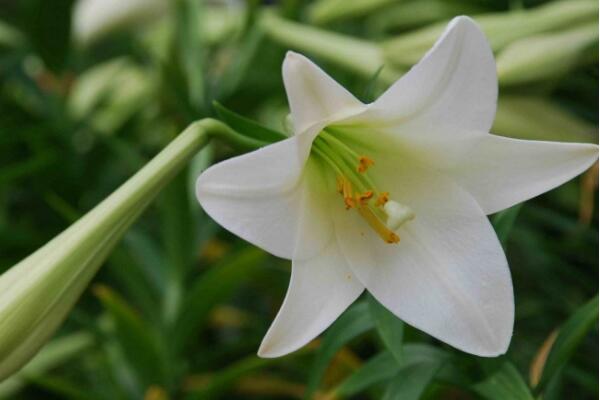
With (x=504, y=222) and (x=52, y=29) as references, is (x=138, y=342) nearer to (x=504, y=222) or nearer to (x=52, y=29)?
(x=504, y=222)

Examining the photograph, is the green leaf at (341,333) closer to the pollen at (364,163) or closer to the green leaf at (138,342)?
the pollen at (364,163)

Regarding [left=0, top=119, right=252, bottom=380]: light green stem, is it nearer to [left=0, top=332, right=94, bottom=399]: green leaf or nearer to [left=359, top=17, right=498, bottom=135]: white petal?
[left=359, top=17, right=498, bottom=135]: white petal

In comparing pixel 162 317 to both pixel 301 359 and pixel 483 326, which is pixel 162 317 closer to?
pixel 301 359

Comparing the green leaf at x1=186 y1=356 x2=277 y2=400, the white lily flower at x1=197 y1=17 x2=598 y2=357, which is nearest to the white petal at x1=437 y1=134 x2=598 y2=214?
the white lily flower at x1=197 y1=17 x2=598 y2=357

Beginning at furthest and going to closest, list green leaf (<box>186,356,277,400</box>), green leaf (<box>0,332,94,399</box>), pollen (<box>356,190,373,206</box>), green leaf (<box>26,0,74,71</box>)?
green leaf (<box>26,0,74,71</box>) < green leaf (<box>0,332,94,399</box>) < green leaf (<box>186,356,277,400</box>) < pollen (<box>356,190,373,206</box>)

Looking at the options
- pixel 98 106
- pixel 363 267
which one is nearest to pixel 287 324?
pixel 363 267

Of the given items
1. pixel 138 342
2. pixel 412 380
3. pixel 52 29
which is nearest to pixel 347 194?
pixel 412 380

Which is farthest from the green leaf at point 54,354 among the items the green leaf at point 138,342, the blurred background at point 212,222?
the green leaf at point 138,342
